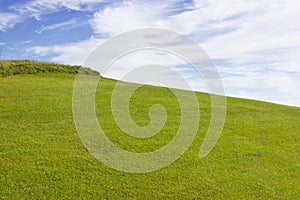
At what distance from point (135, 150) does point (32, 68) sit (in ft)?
76.0

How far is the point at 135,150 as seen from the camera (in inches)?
648

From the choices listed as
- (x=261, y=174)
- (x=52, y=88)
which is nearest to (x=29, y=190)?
(x=261, y=174)

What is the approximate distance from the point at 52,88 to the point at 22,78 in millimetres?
5987

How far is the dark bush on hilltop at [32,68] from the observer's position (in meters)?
34.5

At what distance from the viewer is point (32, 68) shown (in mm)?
36250

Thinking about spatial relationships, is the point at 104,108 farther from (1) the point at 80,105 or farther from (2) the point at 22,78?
(2) the point at 22,78

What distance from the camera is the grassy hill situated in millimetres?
13117

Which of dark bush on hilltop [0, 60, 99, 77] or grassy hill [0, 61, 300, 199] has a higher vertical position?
dark bush on hilltop [0, 60, 99, 77]

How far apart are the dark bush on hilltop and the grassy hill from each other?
31.4 feet

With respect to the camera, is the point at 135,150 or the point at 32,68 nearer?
the point at 135,150

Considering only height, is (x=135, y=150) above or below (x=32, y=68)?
below

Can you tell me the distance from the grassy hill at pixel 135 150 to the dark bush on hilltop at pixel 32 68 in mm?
9583

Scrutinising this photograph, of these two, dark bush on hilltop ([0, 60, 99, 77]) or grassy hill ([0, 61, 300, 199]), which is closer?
grassy hill ([0, 61, 300, 199])

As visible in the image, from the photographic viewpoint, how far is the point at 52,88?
28016mm
